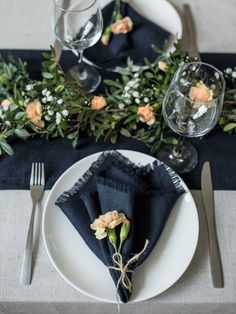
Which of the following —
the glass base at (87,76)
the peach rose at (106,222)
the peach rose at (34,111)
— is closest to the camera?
the peach rose at (106,222)

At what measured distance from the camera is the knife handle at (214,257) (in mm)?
667

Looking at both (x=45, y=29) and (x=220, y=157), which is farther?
(x=45, y=29)

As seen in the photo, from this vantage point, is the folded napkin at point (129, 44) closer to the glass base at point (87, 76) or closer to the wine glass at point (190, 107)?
the glass base at point (87, 76)

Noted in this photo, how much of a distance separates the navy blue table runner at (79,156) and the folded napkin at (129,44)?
196 mm

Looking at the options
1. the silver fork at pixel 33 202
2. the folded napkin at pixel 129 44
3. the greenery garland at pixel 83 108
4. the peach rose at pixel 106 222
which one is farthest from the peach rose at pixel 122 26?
the peach rose at pixel 106 222

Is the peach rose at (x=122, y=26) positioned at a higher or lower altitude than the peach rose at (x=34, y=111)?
higher

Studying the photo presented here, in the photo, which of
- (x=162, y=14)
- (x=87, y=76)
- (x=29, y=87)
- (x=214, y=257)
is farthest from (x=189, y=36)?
(x=214, y=257)

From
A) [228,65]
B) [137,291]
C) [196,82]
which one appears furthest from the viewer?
[228,65]

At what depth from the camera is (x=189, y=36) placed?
937mm

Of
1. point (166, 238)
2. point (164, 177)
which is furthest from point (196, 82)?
point (166, 238)

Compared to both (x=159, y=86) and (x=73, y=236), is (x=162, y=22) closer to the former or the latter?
(x=159, y=86)

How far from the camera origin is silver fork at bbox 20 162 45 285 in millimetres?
667

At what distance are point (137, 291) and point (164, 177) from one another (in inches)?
8.1

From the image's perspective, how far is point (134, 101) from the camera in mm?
813
